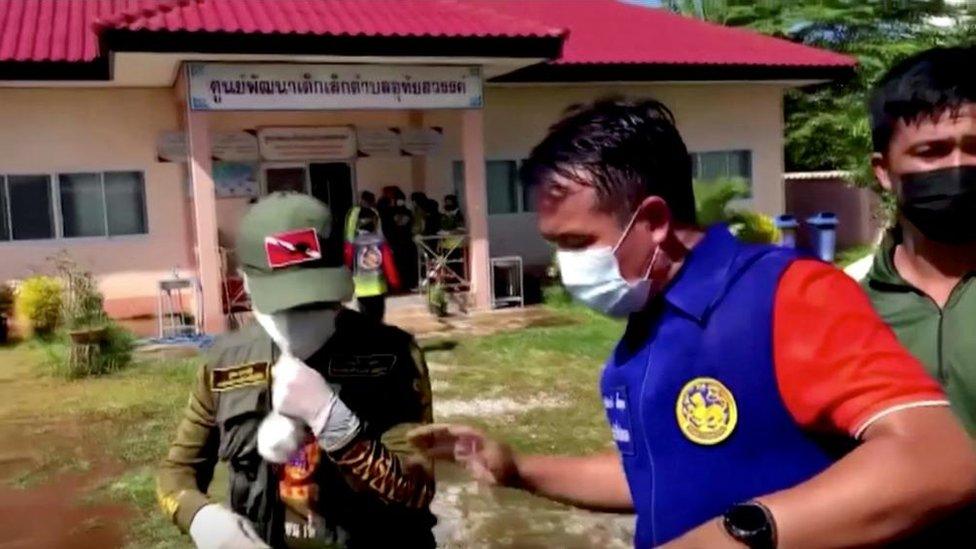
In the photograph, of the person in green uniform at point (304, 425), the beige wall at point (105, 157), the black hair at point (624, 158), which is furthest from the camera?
the beige wall at point (105, 157)

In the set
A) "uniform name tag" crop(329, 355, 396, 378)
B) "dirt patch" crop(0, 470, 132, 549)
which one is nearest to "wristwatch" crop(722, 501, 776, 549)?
"uniform name tag" crop(329, 355, 396, 378)

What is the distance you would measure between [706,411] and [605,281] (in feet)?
0.77

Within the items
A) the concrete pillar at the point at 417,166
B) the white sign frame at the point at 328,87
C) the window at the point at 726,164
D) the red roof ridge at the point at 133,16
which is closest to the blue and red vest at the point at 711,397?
the red roof ridge at the point at 133,16

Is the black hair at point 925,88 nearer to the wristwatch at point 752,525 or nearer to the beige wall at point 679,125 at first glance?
the wristwatch at point 752,525

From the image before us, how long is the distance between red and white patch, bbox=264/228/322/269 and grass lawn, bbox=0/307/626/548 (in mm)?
3104

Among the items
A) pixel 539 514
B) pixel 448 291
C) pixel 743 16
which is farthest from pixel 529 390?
pixel 743 16

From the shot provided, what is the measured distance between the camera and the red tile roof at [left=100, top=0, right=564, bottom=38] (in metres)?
10.3

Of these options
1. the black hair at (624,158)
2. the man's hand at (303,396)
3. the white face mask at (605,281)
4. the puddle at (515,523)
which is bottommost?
the puddle at (515,523)

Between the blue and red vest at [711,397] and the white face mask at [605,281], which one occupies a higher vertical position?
the white face mask at [605,281]

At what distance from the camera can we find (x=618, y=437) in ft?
5.05

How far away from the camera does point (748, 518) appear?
1171 millimetres

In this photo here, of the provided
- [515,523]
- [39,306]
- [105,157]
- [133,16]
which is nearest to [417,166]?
[105,157]

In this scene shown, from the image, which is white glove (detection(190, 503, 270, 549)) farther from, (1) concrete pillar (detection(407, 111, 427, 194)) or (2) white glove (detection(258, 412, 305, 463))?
(1) concrete pillar (detection(407, 111, 427, 194))

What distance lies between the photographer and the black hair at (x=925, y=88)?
1745mm
